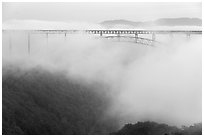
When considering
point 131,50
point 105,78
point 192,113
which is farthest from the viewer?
point 131,50

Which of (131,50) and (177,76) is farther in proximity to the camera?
(131,50)

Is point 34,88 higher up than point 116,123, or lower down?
higher up

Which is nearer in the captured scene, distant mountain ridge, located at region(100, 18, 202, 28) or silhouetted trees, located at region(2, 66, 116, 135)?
silhouetted trees, located at region(2, 66, 116, 135)

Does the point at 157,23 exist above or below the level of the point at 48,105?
above

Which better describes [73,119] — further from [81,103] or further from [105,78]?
[105,78]

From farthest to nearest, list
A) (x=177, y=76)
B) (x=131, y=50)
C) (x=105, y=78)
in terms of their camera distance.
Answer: (x=131, y=50) < (x=105, y=78) < (x=177, y=76)

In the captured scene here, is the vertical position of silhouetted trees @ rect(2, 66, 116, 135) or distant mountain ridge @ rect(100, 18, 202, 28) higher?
distant mountain ridge @ rect(100, 18, 202, 28)

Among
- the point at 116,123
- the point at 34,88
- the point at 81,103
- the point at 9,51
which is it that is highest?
the point at 9,51

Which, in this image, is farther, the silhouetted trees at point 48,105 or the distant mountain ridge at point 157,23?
the distant mountain ridge at point 157,23

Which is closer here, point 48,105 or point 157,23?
point 48,105

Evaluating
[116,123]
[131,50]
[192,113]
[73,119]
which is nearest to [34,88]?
[73,119]

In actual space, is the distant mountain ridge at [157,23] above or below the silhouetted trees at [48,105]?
above
